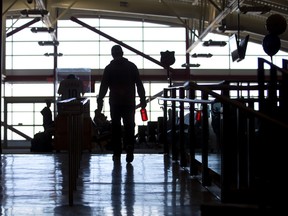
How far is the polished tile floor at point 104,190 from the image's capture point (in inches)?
167

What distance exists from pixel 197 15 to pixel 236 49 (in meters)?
14.4

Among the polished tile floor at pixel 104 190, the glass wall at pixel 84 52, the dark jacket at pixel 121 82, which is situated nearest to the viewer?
the polished tile floor at pixel 104 190

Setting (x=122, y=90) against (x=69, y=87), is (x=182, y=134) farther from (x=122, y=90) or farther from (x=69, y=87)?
(x=69, y=87)

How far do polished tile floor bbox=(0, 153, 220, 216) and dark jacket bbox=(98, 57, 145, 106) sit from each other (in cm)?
79

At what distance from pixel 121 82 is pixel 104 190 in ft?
8.91

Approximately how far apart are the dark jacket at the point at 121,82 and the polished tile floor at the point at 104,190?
0.79 metres

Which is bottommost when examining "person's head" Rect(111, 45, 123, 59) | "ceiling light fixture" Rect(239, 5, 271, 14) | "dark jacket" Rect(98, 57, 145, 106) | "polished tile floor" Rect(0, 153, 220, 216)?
"polished tile floor" Rect(0, 153, 220, 216)

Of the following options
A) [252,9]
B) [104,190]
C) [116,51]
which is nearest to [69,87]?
[116,51]

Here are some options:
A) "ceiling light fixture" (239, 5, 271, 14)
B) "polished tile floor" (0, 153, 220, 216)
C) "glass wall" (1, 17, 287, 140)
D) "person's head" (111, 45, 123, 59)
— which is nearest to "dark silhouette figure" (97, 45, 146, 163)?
"person's head" (111, 45, 123, 59)

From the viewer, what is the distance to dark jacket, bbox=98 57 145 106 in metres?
7.65

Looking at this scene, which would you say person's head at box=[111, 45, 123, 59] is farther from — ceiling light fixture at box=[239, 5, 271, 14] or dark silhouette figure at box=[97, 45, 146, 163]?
ceiling light fixture at box=[239, 5, 271, 14]

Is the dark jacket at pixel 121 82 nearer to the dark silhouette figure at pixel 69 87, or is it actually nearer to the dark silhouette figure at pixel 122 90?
the dark silhouette figure at pixel 122 90

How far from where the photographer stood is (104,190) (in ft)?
17.0

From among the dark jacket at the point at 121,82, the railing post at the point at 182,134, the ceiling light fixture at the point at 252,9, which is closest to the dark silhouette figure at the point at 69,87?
the dark jacket at the point at 121,82
